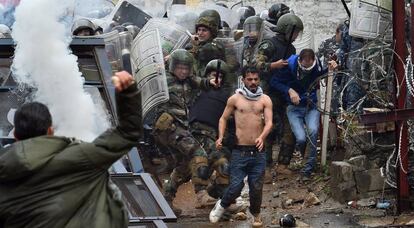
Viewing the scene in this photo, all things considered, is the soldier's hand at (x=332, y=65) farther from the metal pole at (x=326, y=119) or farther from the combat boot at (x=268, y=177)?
the combat boot at (x=268, y=177)

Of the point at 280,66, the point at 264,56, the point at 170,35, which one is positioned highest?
the point at 170,35

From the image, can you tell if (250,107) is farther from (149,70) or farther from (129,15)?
(129,15)

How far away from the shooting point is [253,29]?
1216 centimetres

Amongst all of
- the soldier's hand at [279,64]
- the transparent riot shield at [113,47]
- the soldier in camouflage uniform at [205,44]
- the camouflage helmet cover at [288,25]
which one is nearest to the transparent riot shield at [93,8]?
the soldier in camouflage uniform at [205,44]

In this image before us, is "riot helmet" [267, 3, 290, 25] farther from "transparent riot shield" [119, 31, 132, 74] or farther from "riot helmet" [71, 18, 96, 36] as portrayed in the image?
"riot helmet" [71, 18, 96, 36]

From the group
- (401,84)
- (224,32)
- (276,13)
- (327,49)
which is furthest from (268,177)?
(327,49)

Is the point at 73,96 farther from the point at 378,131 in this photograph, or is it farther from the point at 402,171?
the point at 378,131

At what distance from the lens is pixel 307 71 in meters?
10.9

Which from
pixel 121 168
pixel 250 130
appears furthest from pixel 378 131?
pixel 121 168

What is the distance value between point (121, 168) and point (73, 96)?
63cm

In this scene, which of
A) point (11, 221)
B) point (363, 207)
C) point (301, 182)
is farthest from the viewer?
point (301, 182)

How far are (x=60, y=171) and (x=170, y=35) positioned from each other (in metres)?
8.38

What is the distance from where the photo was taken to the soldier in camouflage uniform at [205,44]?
1120 cm

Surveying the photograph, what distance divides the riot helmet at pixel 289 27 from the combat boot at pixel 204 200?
8.81ft
